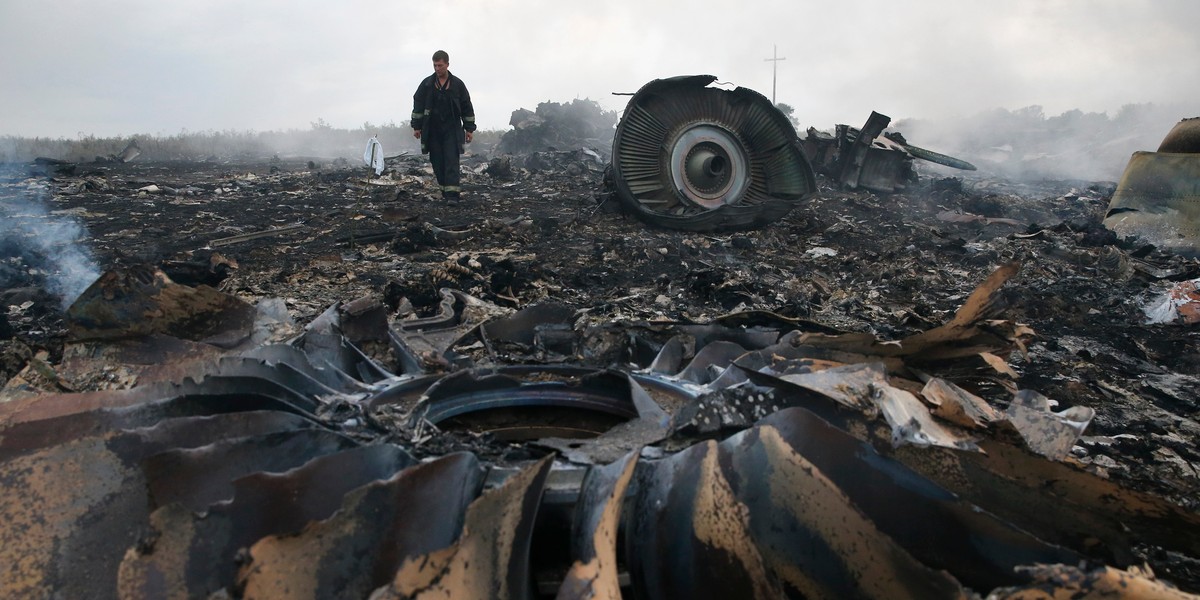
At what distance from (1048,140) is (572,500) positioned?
115 feet

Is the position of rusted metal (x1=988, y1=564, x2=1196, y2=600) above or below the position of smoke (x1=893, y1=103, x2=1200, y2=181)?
below

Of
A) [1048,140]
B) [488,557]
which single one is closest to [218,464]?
[488,557]

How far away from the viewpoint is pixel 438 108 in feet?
30.8

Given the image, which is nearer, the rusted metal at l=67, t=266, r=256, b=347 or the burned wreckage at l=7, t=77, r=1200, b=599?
the burned wreckage at l=7, t=77, r=1200, b=599

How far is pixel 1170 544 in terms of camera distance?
140 cm

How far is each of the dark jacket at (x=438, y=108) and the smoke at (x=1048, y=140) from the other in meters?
18.6

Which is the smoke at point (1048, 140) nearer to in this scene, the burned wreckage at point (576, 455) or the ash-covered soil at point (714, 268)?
the ash-covered soil at point (714, 268)

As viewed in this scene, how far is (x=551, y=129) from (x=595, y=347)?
73.3 feet

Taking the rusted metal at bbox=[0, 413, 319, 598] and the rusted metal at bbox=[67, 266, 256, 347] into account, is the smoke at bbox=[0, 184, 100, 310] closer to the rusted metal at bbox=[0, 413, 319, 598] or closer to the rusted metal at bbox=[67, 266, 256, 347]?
the rusted metal at bbox=[67, 266, 256, 347]

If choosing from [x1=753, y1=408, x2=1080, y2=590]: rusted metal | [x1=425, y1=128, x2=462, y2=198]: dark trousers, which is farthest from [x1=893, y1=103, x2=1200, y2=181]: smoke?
[x1=753, y1=408, x2=1080, y2=590]: rusted metal

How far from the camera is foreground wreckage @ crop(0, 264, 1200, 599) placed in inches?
47.4

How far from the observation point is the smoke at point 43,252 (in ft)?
17.2

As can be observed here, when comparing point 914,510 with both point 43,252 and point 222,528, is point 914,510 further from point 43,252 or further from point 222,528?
point 43,252

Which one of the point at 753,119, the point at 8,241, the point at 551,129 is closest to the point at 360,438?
the point at 8,241
